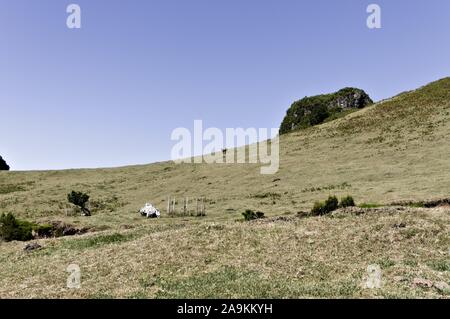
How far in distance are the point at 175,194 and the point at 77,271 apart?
48.9 meters

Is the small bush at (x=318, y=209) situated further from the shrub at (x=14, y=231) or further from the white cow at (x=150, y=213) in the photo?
the shrub at (x=14, y=231)

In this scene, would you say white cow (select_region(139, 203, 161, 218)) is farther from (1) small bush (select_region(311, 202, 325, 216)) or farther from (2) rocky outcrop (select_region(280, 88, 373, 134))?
(2) rocky outcrop (select_region(280, 88, 373, 134))

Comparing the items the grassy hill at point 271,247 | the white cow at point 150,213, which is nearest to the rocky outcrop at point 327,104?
the grassy hill at point 271,247

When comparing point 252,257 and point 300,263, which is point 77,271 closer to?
point 252,257

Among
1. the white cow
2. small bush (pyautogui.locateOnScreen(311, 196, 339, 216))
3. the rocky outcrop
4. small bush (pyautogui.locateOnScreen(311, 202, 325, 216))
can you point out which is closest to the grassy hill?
the white cow

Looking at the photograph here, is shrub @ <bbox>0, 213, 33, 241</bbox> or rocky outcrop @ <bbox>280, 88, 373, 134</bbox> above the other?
rocky outcrop @ <bbox>280, 88, 373, 134</bbox>

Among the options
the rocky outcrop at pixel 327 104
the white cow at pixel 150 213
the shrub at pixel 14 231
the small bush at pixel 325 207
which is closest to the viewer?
the small bush at pixel 325 207

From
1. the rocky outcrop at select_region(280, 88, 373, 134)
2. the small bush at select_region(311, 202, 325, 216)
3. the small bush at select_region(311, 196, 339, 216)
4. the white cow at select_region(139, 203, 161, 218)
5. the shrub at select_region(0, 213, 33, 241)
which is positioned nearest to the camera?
the small bush at select_region(311, 202, 325, 216)

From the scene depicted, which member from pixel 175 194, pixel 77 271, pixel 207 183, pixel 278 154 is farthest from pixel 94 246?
pixel 278 154

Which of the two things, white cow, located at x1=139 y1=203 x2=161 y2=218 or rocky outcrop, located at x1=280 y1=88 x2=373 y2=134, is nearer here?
white cow, located at x1=139 y1=203 x2=161 y2=218

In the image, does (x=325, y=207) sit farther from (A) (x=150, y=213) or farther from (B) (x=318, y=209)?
(A) (x=150, y=213)

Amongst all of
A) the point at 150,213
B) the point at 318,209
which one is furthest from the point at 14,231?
the point at 318,209

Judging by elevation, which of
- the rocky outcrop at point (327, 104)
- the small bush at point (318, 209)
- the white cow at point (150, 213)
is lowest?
the white cow at point (150, 213)

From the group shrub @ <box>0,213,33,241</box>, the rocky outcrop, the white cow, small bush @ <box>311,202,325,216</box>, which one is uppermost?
the rocky outcrop
